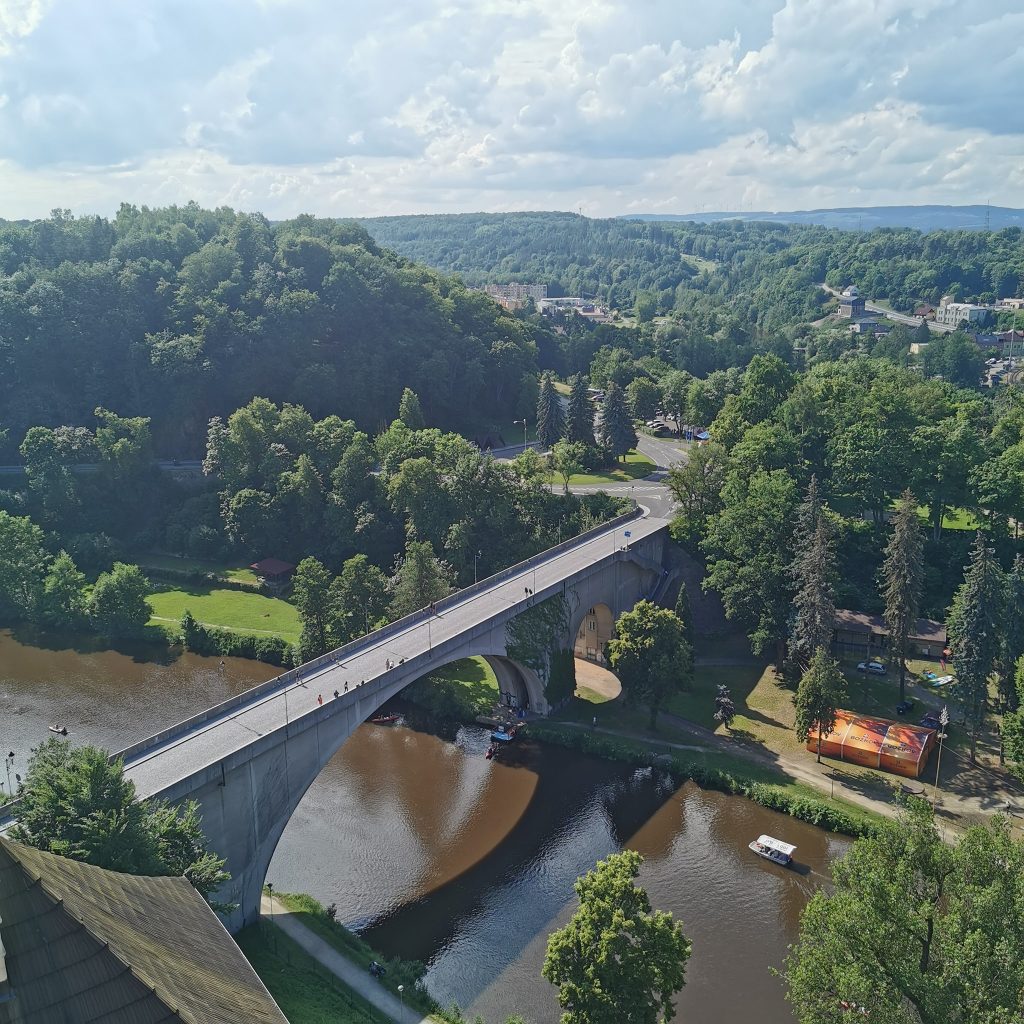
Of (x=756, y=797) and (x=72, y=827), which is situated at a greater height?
(x=72, y=827)

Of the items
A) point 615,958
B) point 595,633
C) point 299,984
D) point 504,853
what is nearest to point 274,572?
point 595,633

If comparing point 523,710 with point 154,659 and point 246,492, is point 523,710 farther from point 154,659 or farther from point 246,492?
point 246,492

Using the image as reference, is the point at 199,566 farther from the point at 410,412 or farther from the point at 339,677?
the point at 339,677

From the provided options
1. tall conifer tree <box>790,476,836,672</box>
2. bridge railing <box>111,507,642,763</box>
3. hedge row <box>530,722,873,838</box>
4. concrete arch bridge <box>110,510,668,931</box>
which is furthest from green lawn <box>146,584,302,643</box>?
tall conifer tree <box>790,476,836,672</box>

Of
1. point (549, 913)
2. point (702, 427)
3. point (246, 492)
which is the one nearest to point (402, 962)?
point (549, 913)

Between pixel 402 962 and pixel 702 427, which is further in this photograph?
pixel 702 427

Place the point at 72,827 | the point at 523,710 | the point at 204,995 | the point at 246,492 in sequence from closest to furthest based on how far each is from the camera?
the point at 204,995 < the point at 72,827 < the point at 523,710 < the point at 246,492

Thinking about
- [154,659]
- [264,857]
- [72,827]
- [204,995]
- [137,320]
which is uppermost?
[137,320]
